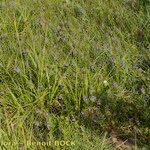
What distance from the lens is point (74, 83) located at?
3289 millimetres

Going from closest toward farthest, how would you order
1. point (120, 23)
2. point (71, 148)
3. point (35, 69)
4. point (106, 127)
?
point (71, 148)
point (106, 127)
point (35, 69)
point (120, 23)

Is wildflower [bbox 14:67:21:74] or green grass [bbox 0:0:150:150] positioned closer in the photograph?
green grass [bbox 0:0:150:150]

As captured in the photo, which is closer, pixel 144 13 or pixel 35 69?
pixel 35 69

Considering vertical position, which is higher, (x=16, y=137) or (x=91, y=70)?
(x=91, y=70)

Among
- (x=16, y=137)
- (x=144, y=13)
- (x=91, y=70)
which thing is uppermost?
(x=144, y=13)

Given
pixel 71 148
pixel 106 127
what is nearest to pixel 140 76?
pixel 106 127

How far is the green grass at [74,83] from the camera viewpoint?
9.60 feet

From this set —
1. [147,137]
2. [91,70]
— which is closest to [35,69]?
[91,70]

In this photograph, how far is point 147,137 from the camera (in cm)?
302

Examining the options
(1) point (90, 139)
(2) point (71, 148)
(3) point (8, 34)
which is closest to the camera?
(2) point (71, 148)

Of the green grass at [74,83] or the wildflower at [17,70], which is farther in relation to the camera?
the wildflower at [17,70]

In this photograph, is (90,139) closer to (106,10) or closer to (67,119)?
(67,119)

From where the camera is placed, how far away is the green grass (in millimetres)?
2926

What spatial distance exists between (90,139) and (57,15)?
2.02 m
